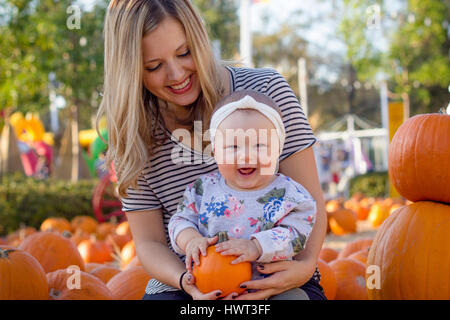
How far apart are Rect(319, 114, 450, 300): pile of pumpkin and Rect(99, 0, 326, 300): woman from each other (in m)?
0.36

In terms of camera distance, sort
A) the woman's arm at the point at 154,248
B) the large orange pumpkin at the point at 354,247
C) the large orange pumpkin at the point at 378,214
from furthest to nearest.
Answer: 1. the large orange pumpkin at the point at 378,214
2. the large orange pumpkin at the point at 354,247
3. the woman's arm at the point at 154,248

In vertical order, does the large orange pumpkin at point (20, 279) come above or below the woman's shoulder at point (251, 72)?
below

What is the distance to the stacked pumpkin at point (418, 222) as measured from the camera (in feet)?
7.32

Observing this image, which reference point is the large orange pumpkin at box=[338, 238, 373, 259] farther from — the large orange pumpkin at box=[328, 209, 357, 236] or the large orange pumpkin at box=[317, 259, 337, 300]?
the large orange pumpkin at box=[328, 209, 357, 236]

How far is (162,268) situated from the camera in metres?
2.10

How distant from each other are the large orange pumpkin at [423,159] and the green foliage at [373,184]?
12949mm

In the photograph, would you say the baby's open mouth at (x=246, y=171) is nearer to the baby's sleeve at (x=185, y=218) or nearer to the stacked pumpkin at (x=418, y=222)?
the baby's sleeve at (x=185, y=218)

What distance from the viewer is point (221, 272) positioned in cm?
174

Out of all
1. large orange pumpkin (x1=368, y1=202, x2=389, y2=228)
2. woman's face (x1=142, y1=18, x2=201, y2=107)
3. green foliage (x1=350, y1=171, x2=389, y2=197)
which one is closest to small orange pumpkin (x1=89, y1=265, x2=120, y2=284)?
woman's face (x1=142, y1=18, x2=201, y2=107)

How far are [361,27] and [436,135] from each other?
1266 centimetres

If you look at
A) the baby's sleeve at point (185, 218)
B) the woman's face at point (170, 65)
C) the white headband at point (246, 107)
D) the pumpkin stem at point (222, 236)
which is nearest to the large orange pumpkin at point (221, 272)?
the pumpkin stem at point (222, 236)

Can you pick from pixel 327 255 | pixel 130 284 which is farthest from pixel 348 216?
pixel 130 284

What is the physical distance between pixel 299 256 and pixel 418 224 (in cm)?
63

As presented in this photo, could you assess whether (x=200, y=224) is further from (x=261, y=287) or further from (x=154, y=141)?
(x=154, y=141)
